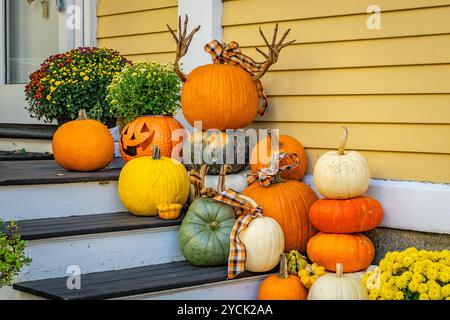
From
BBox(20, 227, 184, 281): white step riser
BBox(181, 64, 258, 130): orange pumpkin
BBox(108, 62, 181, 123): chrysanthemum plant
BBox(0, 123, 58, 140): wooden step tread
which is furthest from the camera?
BBox(0, 123, 58, 140): wooden step tread

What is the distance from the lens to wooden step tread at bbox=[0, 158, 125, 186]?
149 inches

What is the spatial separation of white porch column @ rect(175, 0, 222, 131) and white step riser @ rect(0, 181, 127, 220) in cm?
87

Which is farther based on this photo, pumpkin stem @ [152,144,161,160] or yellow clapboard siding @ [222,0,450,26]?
pumpkin stem @ [152,144,161,160]

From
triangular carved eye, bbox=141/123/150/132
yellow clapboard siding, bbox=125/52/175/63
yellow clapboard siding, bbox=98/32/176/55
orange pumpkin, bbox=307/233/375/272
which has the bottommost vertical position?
orange pumpkin, bbox=307/233/375/272

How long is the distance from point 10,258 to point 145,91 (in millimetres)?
1827

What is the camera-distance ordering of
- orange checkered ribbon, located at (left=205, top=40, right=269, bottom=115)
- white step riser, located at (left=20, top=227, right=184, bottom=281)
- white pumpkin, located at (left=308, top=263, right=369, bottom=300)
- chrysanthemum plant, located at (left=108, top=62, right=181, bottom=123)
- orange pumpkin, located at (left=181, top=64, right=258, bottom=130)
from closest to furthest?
1. white pumpkin, located at (left=308, top=263, right=369, bottom=300)
2. white step riser, located at (left=20, top=227, right=184, bottom=281)
3. orange pumpkin, located at (left=181, top=64, right=258, bottom=130)
4. orange checkered ribbon, located at (left=205, top=40, right=269, bottom=115)
5. chrysanthemum plant, located at (left=108, top=62, right=181, bottom=123)

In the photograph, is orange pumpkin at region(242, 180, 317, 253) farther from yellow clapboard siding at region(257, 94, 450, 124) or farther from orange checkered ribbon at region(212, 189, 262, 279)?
yellow clapboard siding at region(257, 94, 450, 124)

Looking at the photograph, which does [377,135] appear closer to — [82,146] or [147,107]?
[147,107]

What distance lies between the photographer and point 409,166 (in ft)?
12.5

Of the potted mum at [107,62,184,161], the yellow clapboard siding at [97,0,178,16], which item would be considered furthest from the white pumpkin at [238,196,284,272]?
the yellow clapboard siding at [97,0,178,16]

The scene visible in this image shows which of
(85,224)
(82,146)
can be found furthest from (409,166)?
(82,146)

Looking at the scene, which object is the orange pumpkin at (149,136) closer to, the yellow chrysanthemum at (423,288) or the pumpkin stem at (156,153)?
the pumpkin stem at (156,153)
